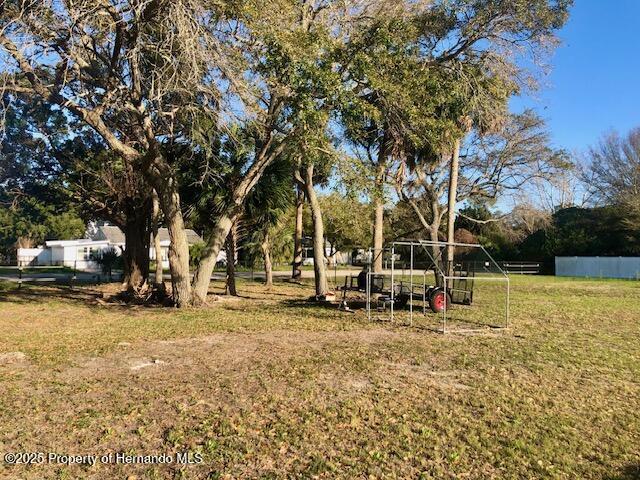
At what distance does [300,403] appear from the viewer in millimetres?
5945

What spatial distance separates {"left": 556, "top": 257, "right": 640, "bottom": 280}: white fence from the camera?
39.5 m

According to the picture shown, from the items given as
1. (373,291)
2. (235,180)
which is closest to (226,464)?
(373,291)

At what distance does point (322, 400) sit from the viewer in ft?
20.0

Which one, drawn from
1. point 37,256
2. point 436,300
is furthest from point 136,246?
point 37,256

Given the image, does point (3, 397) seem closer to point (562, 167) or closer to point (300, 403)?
point (300, 403)

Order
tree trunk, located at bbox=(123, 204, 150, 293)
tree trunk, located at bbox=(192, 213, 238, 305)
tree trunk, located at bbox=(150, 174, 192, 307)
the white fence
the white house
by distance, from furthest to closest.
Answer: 1. the white house
2. the white fence
3. tree trunk, located at bbox=(123, 204, 150, 293)
4. tree trunk, located at bbox=(192, 213, 238, 305)
5. tree trunk, located at bbox=(150, 174, 192, 307)

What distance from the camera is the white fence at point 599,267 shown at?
130 feet

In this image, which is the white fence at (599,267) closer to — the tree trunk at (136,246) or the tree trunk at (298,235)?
the tree trunk at (298,235)

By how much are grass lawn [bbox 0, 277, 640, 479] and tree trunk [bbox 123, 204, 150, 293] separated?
28.8 feet

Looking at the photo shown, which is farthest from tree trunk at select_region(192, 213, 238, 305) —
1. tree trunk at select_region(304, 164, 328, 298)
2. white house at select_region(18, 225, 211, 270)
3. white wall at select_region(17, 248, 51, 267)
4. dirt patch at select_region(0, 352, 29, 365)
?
white wall at select_region(17, 248, 51, 267)

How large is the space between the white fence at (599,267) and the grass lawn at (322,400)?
107 ft

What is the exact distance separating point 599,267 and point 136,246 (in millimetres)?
35365

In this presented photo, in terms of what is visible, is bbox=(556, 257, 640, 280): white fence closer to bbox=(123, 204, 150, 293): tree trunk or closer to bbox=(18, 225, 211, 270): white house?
bbox=(18, 225, 211, 270): white house

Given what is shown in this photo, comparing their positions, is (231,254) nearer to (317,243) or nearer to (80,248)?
(317,243)
